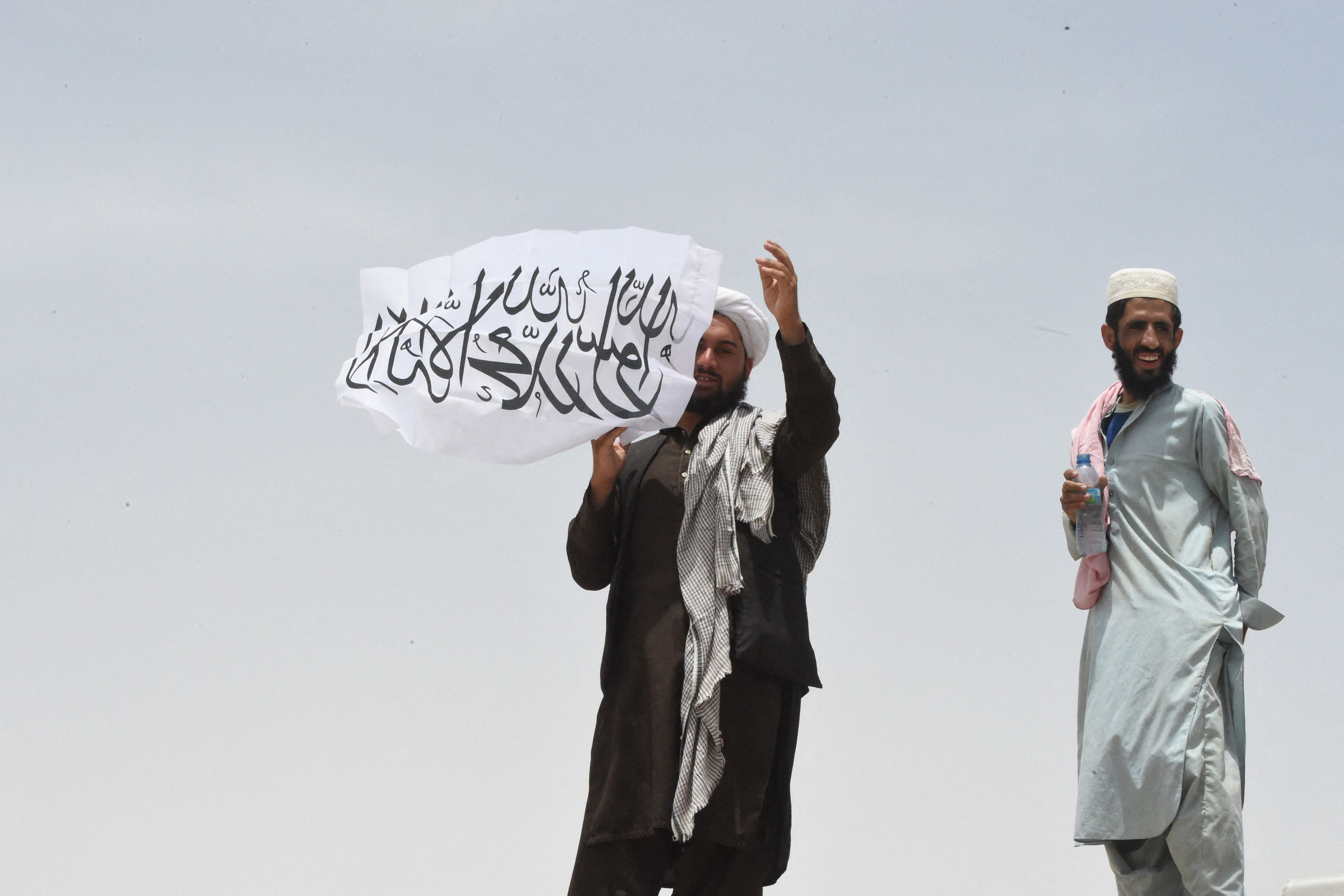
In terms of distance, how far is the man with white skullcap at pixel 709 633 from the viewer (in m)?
4.27

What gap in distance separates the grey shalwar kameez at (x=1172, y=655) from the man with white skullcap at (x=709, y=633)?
0.87 metres

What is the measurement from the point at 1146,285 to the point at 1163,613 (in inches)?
37.7

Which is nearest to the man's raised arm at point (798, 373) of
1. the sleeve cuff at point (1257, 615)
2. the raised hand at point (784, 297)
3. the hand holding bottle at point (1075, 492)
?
the raised hand at point (784, 297)

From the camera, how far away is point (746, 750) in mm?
4316

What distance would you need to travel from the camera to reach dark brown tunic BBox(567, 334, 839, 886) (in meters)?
4.27

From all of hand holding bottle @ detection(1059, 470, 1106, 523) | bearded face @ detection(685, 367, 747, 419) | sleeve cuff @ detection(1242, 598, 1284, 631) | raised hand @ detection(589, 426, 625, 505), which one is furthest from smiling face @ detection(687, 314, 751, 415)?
sleeve cuff @ detection(1242, 598, 1284, 631)

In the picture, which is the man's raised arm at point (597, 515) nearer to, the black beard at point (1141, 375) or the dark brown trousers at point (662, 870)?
the dark brown trousers at point (662, 870)

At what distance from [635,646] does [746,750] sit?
414 mm

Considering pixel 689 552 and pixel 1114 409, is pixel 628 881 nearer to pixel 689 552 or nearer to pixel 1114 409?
pixel 689 552

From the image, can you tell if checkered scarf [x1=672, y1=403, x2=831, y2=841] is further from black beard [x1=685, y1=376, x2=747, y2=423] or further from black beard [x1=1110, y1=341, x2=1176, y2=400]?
black beard [x1=1110, y1=341, x2=1176, y2=400]

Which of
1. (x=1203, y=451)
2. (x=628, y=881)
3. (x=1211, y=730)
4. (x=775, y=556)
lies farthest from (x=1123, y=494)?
(x=628, y=881)

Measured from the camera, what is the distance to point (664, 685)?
4355mm

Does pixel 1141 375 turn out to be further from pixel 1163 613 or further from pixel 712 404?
pixel 712 404

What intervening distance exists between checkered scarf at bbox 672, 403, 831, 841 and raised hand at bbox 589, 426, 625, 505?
21 centimetres
